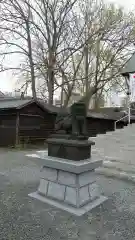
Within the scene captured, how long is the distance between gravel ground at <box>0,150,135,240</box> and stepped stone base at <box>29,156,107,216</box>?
13cm

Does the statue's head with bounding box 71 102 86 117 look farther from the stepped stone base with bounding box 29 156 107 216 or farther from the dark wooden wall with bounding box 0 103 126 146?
the dark wooden wall with bounding box 0 103 126 146

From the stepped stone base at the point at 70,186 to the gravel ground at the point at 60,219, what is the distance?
0.43 feet

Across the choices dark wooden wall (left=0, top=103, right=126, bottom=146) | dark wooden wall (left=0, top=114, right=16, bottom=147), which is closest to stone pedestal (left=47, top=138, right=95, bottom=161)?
dark wooden wall (left=0, top=103, right=126, bottom=146)

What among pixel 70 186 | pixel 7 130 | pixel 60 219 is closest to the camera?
pixel 60 219

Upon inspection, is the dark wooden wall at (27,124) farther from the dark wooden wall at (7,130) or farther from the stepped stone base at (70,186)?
the stepped stone base at (70,186)

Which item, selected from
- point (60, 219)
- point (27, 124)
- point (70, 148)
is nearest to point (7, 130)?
point (27, 124)

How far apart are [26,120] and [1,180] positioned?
18.3 ft

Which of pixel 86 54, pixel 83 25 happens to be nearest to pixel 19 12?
pixel 83 25

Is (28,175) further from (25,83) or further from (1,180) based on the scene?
(25,83)

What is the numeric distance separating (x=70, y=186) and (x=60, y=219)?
0.48 metres

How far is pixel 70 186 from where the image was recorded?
310cm

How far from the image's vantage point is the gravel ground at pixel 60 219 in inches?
95.2

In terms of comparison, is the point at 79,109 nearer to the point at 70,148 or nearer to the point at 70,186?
the point at 70,148

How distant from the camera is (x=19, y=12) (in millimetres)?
14320
